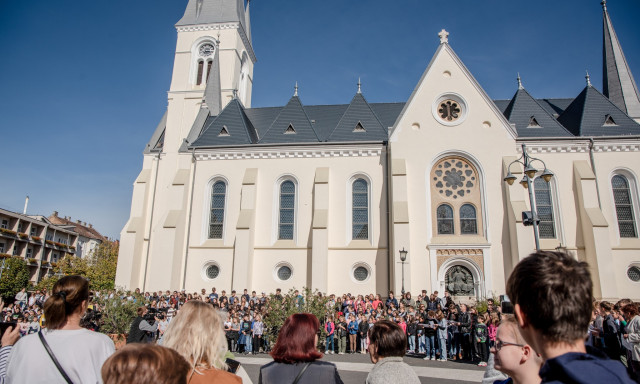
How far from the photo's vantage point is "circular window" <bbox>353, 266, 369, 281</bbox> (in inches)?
850

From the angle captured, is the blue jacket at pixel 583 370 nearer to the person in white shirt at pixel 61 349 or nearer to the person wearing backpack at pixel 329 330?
the person in white shirt at pixel 61 349

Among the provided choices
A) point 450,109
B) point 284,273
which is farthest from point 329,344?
point 450,109

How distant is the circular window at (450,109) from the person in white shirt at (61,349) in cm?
2177

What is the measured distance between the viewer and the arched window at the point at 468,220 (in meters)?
21.4

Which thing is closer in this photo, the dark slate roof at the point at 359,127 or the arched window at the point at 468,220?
the arched window at the point at 468,220

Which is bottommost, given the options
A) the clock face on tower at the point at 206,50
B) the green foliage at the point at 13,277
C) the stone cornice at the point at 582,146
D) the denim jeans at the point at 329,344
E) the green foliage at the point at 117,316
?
the denim jeans at the point at 329,344

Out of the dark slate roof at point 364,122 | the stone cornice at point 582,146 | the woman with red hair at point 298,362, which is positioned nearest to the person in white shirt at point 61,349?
the woman with red hair at point 298,362

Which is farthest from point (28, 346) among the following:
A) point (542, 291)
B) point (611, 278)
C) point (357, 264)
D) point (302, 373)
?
point (611, 278)

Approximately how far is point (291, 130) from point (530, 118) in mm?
14416

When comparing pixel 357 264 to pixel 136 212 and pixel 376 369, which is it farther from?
pixel 376 369

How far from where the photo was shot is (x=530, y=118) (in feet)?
77.9

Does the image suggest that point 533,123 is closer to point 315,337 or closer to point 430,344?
point 430,344

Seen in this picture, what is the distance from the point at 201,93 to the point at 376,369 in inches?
1187

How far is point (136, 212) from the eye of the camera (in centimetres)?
2562
